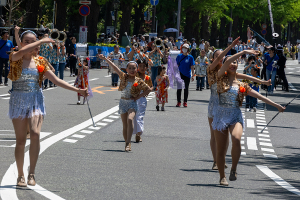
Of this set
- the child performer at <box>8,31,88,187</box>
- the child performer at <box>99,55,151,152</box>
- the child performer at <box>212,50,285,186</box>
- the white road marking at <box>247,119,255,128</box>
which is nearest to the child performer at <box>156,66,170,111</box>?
the white road marking at <box>247,119,255,128</box>

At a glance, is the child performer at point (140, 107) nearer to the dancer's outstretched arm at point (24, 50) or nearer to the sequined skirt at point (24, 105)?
the sequined skirt at point (24, 105)

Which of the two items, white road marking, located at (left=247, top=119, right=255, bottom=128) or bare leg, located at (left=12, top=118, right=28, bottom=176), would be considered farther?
white road marking, located at (left=247, top=119, right=255, bottom=128)

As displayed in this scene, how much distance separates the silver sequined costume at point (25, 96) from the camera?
771 centimetres

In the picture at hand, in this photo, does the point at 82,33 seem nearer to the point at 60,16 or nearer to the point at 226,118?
the point at 60,16

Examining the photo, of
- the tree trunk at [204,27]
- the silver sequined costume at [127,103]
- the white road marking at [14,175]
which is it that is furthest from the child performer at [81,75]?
the tree trunk at [204,27]

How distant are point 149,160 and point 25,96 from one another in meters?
3.12

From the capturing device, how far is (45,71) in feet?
25.8

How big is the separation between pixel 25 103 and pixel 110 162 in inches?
100

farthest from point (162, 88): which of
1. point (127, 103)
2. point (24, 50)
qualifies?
point (24, 50)

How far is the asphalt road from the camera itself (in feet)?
26.0

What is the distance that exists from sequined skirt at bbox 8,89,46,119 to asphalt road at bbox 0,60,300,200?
815 millimetres

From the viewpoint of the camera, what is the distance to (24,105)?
771 centimetres

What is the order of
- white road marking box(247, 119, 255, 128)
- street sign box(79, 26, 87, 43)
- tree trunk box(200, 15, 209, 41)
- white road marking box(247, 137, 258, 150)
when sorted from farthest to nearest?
tree trunk box(200, 15, 209, 41) < street sign box(79, 26, 87, 43) < white road marking box(247, 119, 255, 128) < white road marking box(247, 137, 258, 150)

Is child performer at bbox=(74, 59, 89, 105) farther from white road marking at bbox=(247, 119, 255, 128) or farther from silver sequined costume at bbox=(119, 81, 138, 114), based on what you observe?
silver sequined costume at bbox=(119, 81, 138, 114)
